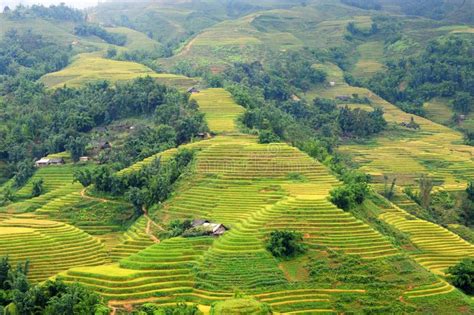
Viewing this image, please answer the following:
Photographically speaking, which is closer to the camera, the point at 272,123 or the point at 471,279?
the point at 471,279

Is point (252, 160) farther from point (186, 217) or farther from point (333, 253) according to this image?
point (333, 253)

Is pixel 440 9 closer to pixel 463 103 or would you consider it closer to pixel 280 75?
pixel 463 103

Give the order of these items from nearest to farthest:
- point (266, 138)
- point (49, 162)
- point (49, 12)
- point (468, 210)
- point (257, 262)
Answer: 1. point (257, 262)
2. point (266, 138)
3. point (468, 210)
4. point (49, 162)
5. point (49, 12)

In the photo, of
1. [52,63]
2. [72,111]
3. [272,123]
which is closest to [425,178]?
[272,123]

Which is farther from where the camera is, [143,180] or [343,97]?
[343,97]

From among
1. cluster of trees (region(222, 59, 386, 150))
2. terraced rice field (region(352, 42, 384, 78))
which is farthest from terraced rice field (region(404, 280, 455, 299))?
terraced rice field (region(352, 42, 384, 78))

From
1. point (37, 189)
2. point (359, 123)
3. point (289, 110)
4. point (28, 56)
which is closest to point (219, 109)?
point (289, 110)
